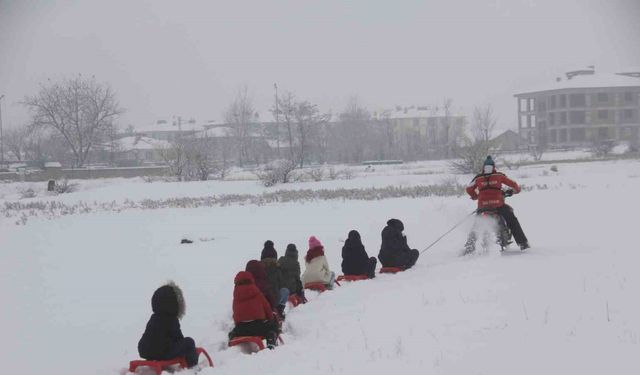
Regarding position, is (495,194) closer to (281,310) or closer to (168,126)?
(281,310)

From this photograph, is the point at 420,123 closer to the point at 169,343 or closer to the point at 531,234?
the point at 531,234

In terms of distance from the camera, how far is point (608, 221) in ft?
50.3

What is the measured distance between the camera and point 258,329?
280 inches

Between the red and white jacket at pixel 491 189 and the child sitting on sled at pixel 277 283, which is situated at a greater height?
the red and white jacket at pixel 491 189

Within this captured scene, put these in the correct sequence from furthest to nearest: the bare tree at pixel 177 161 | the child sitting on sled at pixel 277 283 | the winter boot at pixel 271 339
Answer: the bare tree at pixel 177 161 → the child sitting on sled at pixel 277 283 → the winter boot at pixel 271 339

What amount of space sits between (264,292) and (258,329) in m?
0.95

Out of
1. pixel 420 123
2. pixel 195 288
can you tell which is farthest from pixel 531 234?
pixel 420 123

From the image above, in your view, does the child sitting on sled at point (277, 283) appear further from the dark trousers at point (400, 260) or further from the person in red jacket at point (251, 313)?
the dark trousers at point (400, 260)

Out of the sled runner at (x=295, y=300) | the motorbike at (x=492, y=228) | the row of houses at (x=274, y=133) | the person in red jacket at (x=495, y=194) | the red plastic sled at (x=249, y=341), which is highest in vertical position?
the row of houses at (x=274, y=133)

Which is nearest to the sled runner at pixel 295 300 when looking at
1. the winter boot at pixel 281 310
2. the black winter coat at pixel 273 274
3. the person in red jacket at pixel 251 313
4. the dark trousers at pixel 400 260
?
the black winter coat at pixel 273 274

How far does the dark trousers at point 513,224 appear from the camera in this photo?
37.5ft

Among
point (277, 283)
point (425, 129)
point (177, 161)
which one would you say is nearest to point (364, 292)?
point (277, 283)

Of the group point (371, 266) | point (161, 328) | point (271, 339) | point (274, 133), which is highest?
point (274, 133)

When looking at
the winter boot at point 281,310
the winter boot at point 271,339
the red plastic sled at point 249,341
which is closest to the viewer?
the red plastic sled at point 249,341
